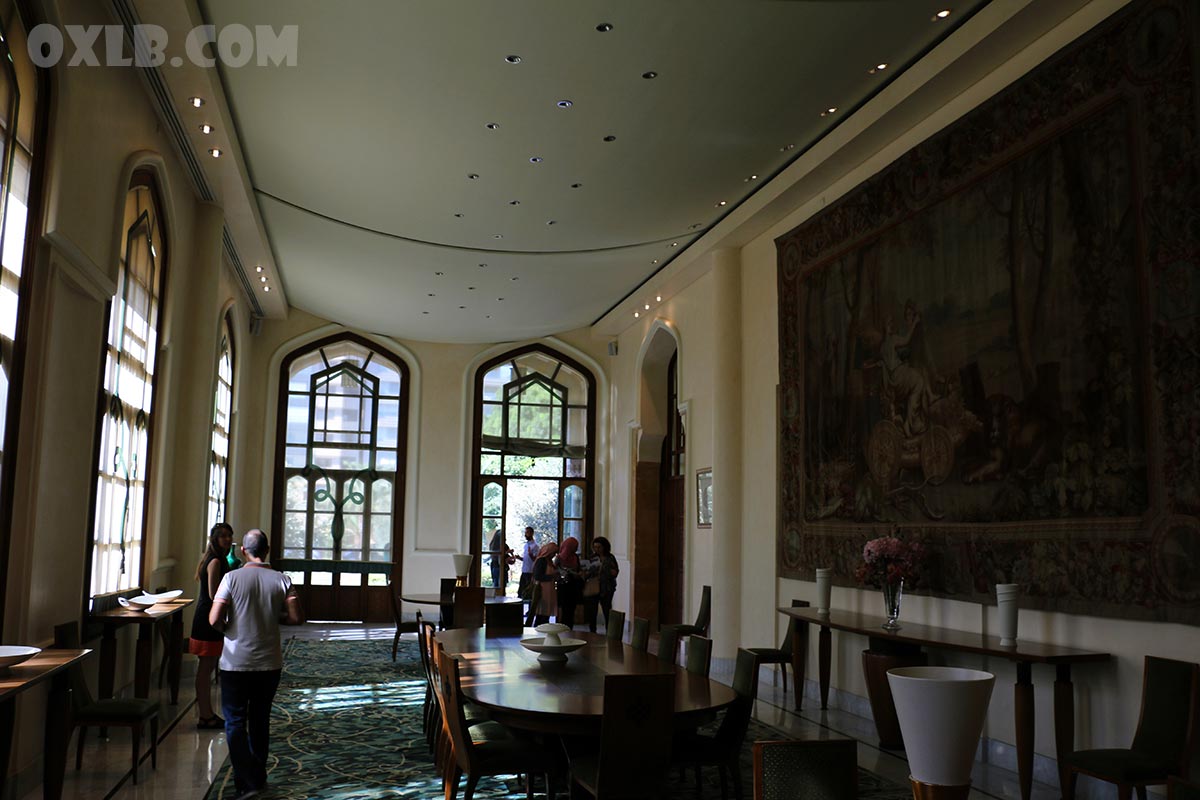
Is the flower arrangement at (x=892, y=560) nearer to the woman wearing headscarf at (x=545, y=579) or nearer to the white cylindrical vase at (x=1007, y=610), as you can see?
the white cylindrical vase at (x=1007, y=610)

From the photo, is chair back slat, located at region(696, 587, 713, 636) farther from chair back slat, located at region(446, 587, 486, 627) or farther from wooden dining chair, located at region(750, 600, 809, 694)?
chair back slat, located at region(446, 587, 486, 627)

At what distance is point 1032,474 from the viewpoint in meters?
6.20

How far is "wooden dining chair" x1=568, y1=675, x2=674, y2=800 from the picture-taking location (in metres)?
4.29

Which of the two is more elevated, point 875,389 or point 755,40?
point 755,40

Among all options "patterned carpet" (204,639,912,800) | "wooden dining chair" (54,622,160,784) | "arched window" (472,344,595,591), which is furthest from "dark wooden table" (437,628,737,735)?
"arched window" (472,344,595,591)

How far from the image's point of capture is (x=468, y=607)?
9.09 m

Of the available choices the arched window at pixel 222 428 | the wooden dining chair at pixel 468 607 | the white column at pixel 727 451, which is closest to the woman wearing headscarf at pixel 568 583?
the white column at pixel 727 451

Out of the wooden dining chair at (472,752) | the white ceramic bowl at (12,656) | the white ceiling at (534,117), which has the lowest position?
the wooden dining chair at (472,752)

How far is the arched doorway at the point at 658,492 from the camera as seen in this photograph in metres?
15.2

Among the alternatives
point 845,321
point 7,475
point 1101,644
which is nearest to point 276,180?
point 7,475

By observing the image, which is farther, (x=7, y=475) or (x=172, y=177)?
(x=172, y=177)

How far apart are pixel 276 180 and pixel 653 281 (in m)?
5.59

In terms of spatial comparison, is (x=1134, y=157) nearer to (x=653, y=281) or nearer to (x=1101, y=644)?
(x=1101, y=644)

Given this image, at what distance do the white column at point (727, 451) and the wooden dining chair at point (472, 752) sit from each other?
18.9 ft
